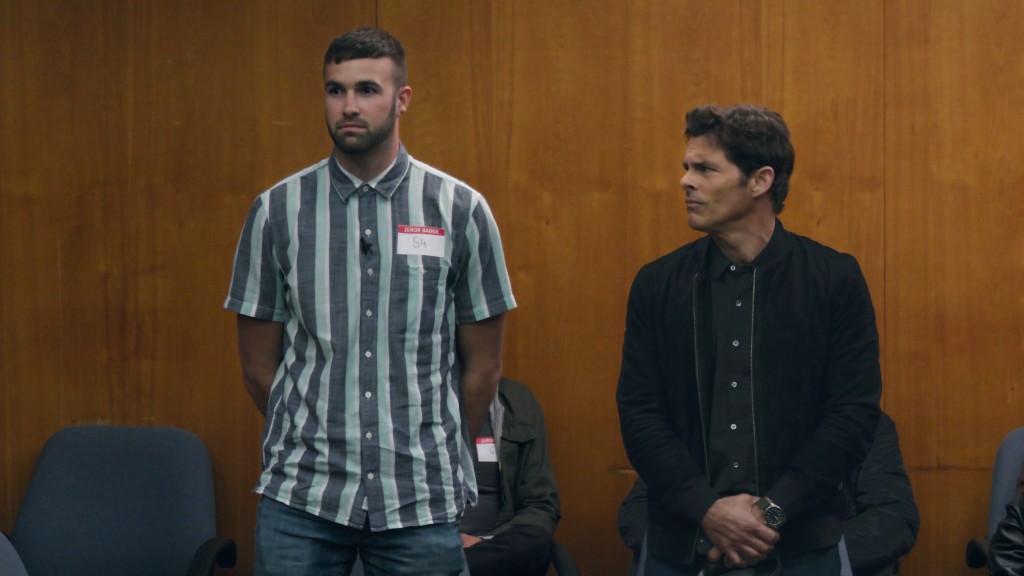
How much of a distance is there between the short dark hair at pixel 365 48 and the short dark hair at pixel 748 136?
0.69 metres

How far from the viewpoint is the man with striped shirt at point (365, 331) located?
2.24 m

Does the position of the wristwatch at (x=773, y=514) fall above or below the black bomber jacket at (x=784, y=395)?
below

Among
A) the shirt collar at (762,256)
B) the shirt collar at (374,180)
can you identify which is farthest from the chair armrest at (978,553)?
the shirt collar at (374,180)

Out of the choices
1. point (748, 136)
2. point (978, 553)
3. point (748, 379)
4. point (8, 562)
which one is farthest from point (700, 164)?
point (8, 562)

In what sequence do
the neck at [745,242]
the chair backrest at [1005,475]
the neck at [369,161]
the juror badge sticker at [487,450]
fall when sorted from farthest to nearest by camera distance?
1. the juror badge sticker at [487,450]
2. the chair backrest at [1005,475]
3. the neck at [745,242]
4. the neck at [369,161]

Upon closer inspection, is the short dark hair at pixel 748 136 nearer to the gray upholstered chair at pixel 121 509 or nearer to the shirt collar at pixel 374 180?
the shirt collar at pixel 374 180

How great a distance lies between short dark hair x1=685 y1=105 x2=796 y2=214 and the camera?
2.54 meters

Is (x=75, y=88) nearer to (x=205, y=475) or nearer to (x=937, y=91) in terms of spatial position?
(x=205, y=475)

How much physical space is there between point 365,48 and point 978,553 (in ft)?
7.58

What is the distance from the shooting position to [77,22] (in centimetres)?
387

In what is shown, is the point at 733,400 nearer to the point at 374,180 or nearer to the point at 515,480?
the point at 374,180

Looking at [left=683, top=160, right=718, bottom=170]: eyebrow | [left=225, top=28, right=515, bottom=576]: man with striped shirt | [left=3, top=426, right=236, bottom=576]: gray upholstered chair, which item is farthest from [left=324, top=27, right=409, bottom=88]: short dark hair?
[left=3, top=426, right=236, bottom=576]: gray upholstered chair

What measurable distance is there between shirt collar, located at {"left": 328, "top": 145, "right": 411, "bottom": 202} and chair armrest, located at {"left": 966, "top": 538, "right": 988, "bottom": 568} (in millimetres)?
2097

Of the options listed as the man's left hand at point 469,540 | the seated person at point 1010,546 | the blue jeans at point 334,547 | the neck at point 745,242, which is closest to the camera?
the blue jeans at point 334,547
